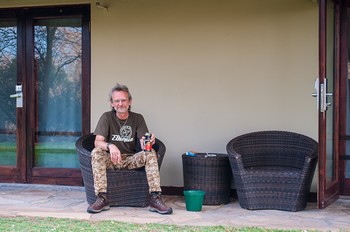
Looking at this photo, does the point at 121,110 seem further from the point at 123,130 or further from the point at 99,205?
the point at 99,205

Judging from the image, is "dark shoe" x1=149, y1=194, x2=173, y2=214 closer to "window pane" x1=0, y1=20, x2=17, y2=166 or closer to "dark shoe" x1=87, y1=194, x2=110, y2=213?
"dark shoe" x1=87, y1=194, x2=110, y2=213

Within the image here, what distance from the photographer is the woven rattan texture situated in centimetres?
431

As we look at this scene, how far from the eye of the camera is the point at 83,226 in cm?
348

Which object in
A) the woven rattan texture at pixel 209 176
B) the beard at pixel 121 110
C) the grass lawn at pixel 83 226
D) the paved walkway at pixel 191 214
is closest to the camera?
the grass lawn at pixel 83 226

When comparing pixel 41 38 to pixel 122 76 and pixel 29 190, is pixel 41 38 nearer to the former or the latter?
pixel 122 76

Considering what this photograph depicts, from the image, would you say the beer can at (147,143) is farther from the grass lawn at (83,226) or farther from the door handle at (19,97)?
the door handle at (19,97)

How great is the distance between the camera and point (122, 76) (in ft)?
16.3

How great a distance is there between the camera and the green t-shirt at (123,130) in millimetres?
4211

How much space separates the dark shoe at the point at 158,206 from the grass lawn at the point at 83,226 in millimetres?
370

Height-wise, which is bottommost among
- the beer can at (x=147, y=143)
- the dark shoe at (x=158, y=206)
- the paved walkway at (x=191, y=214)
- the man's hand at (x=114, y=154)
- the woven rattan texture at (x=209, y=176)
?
the paved walkway at (x=191, y=214)

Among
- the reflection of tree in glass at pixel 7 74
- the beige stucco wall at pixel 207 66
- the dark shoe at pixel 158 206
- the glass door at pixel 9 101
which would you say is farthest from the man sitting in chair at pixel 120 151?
the reflection of tree in glass at pixel 7 74

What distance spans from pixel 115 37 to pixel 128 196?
1.75m

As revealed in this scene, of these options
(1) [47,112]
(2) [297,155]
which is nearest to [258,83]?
(2) [297,155]

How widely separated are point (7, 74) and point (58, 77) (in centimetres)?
61
